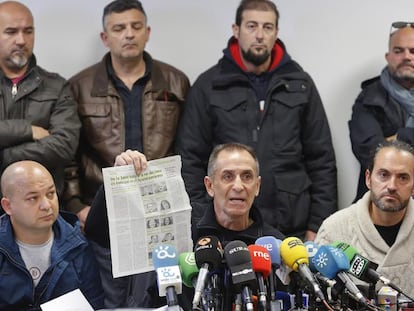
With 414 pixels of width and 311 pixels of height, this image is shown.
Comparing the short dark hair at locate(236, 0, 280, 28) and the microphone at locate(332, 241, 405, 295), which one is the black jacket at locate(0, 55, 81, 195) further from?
the microphone at locate(332, 241, 405, 295)

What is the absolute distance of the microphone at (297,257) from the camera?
2.42 metres

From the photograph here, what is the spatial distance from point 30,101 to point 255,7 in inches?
50.5

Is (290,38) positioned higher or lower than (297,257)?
higher

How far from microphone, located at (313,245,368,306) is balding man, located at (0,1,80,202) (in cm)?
187

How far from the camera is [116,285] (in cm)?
369

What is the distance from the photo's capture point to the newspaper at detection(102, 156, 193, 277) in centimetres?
301

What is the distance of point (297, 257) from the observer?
250 centimetres

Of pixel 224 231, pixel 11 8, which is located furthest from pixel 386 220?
pixel 11 8

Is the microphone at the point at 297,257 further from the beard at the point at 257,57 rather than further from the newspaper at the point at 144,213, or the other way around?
the beard at the point at 257,57

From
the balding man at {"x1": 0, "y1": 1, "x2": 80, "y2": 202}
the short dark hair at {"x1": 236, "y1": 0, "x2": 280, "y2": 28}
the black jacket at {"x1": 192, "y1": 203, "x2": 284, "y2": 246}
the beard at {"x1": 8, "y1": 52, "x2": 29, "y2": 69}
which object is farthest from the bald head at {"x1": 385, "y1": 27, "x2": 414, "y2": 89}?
the beard at {"x1": 8, "y1": 52, "x2": 29, "y2": 69}

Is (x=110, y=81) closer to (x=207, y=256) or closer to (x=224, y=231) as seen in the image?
(x=224, y=231)

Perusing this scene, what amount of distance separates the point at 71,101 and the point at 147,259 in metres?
1.49

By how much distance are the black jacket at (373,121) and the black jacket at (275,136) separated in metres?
0.16

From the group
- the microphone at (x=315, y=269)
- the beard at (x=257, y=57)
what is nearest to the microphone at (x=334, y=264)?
the microphone at (x=315, y=269)
